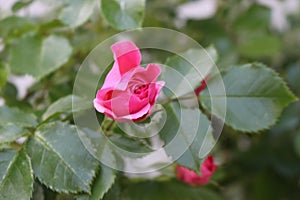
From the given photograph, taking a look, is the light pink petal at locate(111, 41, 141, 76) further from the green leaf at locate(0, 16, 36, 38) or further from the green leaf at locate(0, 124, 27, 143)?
the green leaf at locate(0, 16, 36, 38)

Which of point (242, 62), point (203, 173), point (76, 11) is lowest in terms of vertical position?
point (242, 62)

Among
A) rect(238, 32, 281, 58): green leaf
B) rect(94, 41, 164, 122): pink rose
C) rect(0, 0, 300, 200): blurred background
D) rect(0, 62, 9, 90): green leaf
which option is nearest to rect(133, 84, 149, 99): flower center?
rect(94, 41, 164, 122): pink rose

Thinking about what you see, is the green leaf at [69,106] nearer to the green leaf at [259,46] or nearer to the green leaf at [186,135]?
the green leaf at [186,135]

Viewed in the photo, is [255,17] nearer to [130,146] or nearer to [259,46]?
[259,46]

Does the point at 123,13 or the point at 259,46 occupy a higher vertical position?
the point at 123,13

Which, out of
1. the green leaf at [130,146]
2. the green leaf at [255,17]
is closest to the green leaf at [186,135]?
the green leaf at [130,146]

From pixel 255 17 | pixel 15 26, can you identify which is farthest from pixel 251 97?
pixel 255 17

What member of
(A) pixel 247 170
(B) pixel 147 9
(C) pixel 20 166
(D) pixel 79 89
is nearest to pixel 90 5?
(D) pixel 79 89
